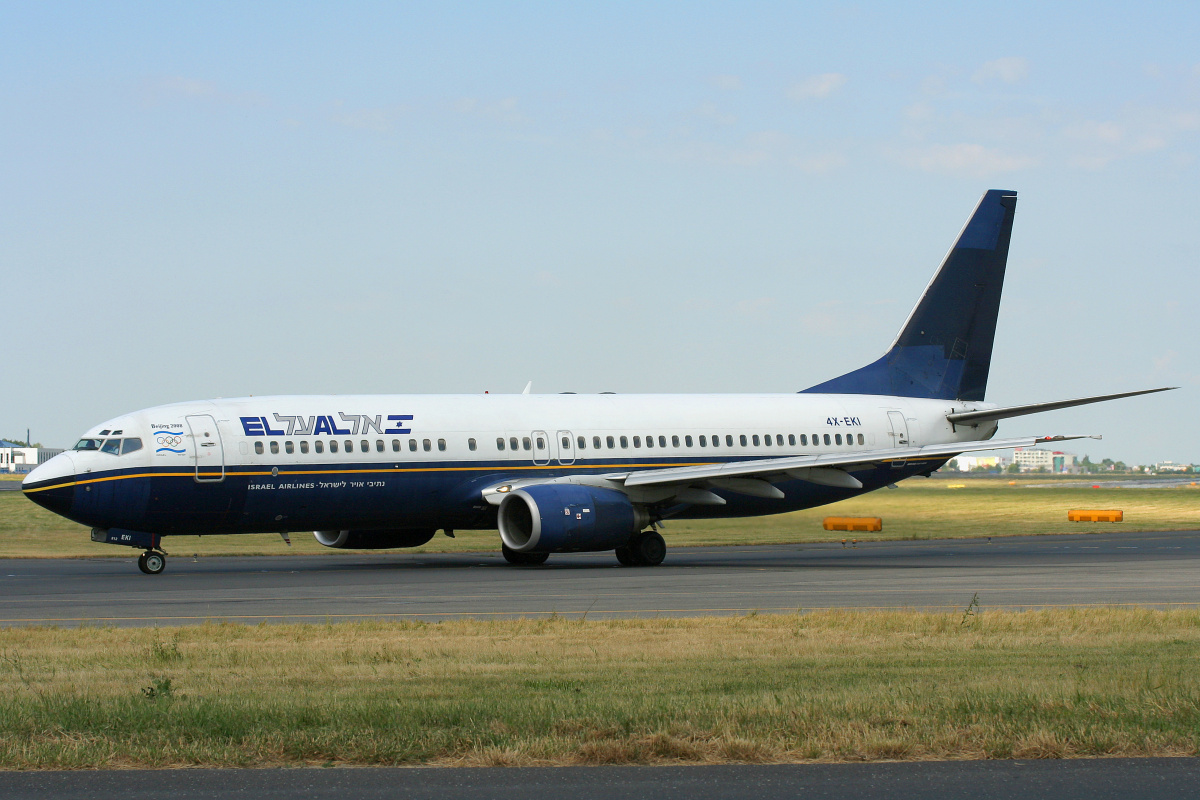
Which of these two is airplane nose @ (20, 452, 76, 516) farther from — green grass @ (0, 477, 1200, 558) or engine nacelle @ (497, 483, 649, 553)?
engine nacelle @ (497, 483, 649, 553)

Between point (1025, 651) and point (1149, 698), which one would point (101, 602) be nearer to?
point (1025, 651)

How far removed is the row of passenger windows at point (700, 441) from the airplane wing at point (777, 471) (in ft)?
2.53

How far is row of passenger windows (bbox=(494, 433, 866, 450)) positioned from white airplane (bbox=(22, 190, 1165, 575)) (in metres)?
0.04

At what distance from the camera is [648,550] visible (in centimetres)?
3123

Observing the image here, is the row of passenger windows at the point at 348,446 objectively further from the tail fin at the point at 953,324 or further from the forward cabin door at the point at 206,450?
the tail fin at the point at 953,324

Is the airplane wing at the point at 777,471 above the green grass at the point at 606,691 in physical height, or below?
above

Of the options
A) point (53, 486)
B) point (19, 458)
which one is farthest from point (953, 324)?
point (19, 458)

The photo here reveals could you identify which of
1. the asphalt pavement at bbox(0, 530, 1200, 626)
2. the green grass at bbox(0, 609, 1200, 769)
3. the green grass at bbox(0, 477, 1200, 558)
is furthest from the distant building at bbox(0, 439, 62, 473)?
the green grass at bbox(0, 609, 1200, 769)

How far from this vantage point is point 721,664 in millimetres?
13359

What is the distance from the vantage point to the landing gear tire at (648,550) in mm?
31219

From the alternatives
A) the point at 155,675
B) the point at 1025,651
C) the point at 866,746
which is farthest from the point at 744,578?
the point at 866,746

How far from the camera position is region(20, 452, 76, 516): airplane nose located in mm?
27156

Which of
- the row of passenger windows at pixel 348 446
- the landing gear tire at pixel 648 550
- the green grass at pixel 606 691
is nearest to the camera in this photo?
the green grass at pixel 606 691

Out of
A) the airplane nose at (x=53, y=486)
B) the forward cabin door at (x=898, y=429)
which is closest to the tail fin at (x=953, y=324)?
the forward cabin door at (x=898, y=429)
